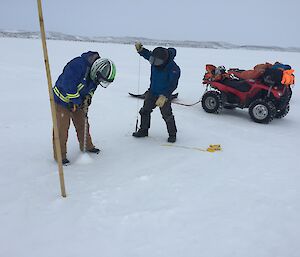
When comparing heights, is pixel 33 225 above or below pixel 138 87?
above

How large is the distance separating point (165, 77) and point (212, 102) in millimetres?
2583

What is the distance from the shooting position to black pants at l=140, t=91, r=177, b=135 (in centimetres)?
533

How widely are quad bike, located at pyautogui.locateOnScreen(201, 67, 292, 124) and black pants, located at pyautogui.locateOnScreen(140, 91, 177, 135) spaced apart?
2.34m

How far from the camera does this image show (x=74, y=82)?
3.98m

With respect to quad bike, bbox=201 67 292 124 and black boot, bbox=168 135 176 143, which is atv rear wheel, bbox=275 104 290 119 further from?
black boot, bbox=168 135 176 143

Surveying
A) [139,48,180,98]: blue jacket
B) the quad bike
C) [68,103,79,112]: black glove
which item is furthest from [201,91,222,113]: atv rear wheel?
[68,103,79,112]: black glove

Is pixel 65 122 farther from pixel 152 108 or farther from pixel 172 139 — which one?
pixel 172 139

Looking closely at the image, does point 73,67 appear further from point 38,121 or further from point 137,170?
point 38,121

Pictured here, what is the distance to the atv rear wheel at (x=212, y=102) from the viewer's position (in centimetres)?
740

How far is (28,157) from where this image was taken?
4.57 metres

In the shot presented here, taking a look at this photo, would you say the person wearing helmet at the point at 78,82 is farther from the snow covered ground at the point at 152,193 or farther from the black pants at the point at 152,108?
the black pants at the point at 152,108

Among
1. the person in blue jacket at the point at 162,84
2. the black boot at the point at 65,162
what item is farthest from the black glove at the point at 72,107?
the person in blue jacket at the point at 162,84

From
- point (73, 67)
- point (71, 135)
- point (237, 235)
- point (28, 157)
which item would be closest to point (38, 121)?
point (71, 135)

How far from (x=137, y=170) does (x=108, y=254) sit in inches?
68.6
